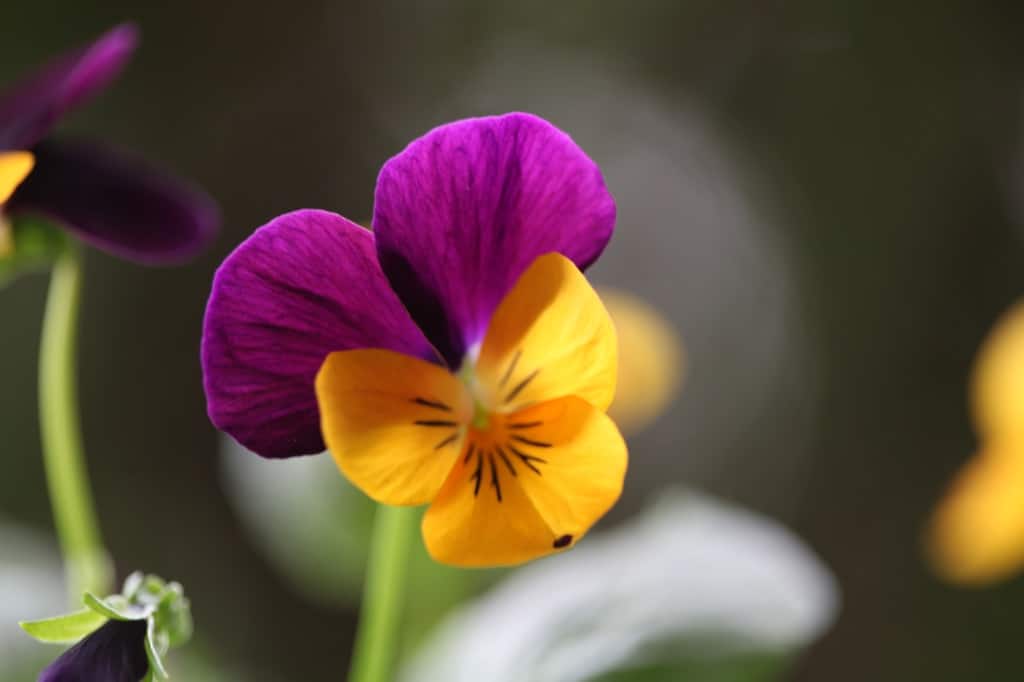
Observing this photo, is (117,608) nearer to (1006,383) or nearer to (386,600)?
(386,600)

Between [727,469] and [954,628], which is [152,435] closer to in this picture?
[727,469]

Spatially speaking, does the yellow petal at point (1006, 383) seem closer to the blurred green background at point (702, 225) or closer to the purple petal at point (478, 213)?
the purple petal at point (478, 213)

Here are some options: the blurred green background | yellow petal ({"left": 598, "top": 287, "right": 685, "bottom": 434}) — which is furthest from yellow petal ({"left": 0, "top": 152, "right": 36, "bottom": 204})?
the blurred green background

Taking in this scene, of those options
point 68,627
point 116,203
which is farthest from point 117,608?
point 116,203

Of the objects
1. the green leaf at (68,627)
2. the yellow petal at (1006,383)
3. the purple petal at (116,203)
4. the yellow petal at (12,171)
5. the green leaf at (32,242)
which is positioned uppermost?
the yellow petal at (1006,383)

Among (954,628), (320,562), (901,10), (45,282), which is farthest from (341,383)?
(901,10)

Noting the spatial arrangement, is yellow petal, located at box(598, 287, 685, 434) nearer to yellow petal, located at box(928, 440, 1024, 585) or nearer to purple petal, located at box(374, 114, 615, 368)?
yellow petal, located at box(928, 440, 1024, 585)

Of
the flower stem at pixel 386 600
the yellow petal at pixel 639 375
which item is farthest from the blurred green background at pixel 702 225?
the flower stem at pixel 386 600
